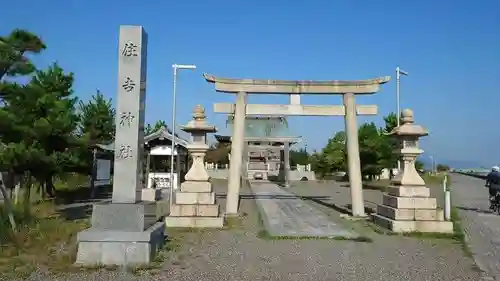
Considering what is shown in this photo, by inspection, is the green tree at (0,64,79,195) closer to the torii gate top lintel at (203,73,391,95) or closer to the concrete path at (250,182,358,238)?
the torii gate top lintel at (203,73,391,95)

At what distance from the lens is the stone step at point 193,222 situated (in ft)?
43.3

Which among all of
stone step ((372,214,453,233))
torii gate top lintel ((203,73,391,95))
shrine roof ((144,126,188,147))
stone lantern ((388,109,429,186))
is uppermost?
torii gate top lintel ((203,73,391,95))

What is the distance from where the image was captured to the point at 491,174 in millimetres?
18750

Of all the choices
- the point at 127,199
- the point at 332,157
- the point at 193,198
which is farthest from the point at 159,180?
the point at 332,157

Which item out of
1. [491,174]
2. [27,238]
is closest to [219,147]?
[491,174]

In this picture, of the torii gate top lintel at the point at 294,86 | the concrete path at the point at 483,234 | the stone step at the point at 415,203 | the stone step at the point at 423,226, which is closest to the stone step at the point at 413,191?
the stone step at the point at 415,203

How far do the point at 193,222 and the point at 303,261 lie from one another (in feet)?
17.5

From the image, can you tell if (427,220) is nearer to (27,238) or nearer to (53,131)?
(27,238)

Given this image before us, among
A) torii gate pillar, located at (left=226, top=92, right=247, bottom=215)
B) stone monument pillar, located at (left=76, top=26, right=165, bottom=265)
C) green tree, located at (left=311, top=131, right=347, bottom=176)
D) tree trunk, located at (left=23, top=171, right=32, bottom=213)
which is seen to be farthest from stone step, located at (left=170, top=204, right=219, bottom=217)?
green tree, located at (left=311, top=131, right=347, bottom=176)

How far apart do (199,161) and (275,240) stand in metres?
3.94

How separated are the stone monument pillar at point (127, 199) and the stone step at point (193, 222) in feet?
12.8

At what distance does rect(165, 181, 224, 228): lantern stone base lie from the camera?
1323cm

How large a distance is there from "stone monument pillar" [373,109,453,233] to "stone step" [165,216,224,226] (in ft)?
15.2

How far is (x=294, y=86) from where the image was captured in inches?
624
